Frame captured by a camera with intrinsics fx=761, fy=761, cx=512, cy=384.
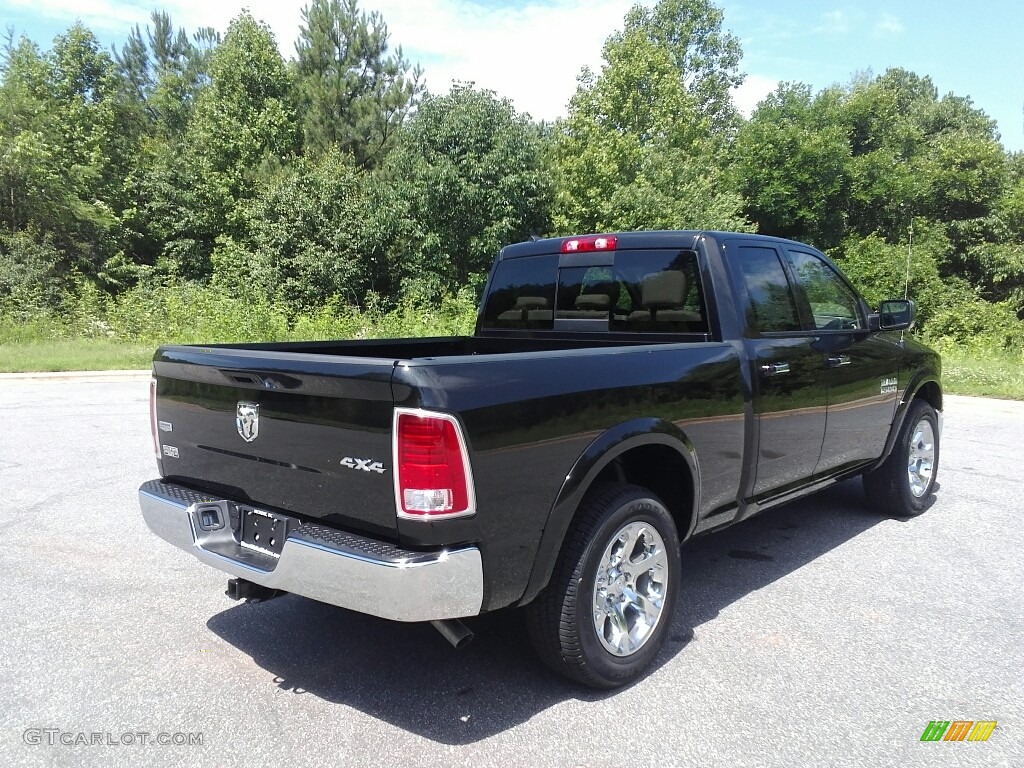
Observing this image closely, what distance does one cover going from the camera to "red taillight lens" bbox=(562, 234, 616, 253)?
167 inches

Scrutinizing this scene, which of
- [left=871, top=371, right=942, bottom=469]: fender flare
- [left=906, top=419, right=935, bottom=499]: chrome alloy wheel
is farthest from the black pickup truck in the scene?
[left=906, top=419, right=935, bottom=499]: chrome alloy wheel

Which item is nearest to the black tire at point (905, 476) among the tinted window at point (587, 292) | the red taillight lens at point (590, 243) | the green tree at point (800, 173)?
the tinted window at point (587, 292)

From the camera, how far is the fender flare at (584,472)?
2814 millimetres

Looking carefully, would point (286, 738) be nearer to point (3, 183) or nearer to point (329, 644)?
point (329, 644)

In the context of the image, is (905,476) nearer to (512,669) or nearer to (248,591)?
(512,669)

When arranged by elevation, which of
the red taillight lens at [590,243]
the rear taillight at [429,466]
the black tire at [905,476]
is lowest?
the black tire at [905,476]

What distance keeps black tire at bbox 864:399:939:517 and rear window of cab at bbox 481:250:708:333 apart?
246cm

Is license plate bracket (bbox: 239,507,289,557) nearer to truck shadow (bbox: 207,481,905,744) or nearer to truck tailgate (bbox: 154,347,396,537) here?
truck tailgate (bbox: 154,347,396,537)

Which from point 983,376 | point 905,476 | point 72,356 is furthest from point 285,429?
point 72,356

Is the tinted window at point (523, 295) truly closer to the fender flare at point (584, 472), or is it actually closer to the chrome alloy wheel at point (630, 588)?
the fender flare at point (584, 472)

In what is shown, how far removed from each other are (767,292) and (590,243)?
1023mm

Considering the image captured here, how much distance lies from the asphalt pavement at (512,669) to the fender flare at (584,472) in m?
0.60

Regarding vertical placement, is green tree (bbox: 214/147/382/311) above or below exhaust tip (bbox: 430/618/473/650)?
above

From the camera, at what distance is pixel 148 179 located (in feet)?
105
